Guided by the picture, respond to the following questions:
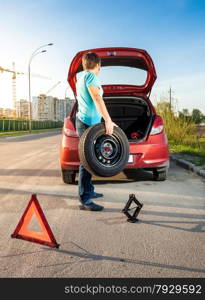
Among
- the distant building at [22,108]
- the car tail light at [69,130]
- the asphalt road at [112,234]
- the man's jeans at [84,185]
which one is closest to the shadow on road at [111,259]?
the asphalt road at [112,234]

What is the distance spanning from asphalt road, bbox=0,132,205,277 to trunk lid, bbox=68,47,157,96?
175 cm

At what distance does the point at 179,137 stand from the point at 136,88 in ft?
27.9

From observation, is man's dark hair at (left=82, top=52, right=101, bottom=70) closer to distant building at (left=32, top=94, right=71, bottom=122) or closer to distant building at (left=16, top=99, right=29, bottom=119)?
distant building at (left=32, top=94, right=71, bottom=122)

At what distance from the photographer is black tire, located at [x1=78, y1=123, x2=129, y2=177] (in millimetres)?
4184

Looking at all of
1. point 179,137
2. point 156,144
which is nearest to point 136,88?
point 156,144

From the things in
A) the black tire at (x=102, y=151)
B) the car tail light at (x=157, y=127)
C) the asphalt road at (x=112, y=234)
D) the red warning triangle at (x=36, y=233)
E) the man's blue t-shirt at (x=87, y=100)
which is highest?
the man's blue t-shirt at (x=87, y=100)

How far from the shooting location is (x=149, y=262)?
2.78m

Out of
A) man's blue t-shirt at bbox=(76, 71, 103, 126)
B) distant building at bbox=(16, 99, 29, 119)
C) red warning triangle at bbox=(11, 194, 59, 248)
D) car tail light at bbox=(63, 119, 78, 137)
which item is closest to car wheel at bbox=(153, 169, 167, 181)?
car tail light at bbox=(63, 119, 78, 137)

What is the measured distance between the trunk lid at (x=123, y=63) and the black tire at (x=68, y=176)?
4.66 ft

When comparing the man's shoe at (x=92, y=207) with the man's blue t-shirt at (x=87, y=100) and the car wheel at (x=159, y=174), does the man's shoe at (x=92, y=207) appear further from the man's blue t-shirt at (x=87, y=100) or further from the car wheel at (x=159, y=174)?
the car wheel at (x=159, y=174)

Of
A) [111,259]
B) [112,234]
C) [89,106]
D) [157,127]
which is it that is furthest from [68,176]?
[111,259]

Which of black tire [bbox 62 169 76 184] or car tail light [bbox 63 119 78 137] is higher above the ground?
car tail light [bbox 63 119 78 137]

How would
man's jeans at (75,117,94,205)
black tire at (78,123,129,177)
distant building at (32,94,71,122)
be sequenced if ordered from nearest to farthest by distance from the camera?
black tire at (78,123,129,177), man's jeans at (75,117,94,205), distant building at (32,94,71,122)

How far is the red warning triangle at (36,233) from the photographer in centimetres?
315
